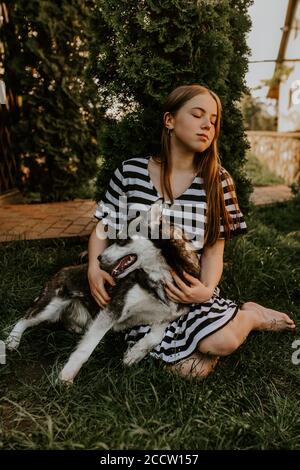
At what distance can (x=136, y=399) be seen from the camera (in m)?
2.32

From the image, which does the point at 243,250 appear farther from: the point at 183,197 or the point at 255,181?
the point at 255,181

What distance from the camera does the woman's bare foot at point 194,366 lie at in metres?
2.55

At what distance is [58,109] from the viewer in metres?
5.76

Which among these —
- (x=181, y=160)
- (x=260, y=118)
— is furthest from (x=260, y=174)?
(x=181, y=160)

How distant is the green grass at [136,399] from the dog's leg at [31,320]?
0.08m

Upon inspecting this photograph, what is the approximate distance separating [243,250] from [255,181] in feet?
15.8

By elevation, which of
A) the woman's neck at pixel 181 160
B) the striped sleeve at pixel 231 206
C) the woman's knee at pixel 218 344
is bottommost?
the woman's knee at pixel 218 344

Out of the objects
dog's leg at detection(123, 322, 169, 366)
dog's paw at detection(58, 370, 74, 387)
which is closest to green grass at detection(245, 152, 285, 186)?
dog's leg at detection(123, 322, 169, 366)

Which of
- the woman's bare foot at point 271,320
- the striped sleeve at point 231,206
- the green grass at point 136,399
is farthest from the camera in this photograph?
the woman's bare foot at point 271,320

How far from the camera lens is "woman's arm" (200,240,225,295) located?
2.69 metres

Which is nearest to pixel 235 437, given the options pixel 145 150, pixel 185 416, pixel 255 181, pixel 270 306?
pixel 185 416

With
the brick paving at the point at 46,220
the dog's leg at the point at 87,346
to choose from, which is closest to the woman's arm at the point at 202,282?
the dog's leg at the point at 87,346

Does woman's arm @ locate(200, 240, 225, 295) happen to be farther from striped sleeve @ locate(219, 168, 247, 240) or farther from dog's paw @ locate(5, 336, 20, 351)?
dog's paw @ locate(5, 336, 20, 351)

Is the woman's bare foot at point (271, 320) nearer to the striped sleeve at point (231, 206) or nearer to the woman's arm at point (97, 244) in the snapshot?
the striped sleeve at point (231, 206)
